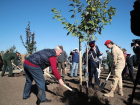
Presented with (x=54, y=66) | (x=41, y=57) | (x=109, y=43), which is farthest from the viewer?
(x=109, y=43)

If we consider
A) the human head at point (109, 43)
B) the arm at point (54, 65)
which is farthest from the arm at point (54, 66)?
the human head at point (109, 43)

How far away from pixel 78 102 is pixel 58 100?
2.15ft

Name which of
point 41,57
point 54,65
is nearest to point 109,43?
point 54,65

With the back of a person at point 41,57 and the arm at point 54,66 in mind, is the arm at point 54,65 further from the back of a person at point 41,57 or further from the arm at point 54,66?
the back of a person at point 41,57

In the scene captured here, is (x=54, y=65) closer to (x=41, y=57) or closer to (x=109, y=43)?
(x=41, y=57)

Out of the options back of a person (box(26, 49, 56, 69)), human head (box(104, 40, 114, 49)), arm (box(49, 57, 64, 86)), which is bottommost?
arm (box(49, 57, 64, 86))

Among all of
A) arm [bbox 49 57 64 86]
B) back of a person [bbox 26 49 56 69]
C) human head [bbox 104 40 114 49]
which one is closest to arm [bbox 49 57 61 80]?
arm [bbox 49 57 64 86]

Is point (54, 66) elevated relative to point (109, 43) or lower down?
lower down

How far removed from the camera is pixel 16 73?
9141 millimetres

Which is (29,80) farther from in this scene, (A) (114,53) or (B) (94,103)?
(A) (114,53)

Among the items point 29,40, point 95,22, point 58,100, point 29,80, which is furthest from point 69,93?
point 29,40

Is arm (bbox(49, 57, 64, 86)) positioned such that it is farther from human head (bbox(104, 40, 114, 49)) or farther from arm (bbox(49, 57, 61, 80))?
human head (bbox(104, 40, 114, 49))

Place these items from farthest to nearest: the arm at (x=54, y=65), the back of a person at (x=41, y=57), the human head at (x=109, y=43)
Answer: the human head at (x=109, y=43) → the back of a person at (x=41, y=57) → the arm at (x=54, y=65)

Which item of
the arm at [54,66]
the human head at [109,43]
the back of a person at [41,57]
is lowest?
the arm at [54,66]
